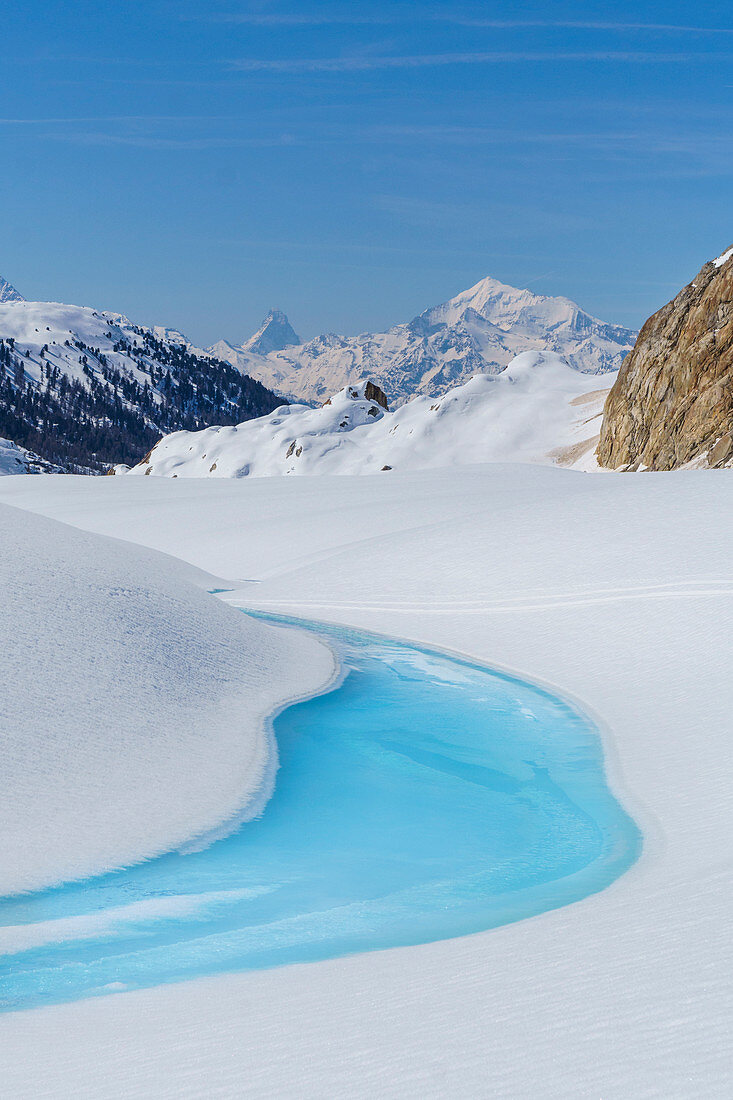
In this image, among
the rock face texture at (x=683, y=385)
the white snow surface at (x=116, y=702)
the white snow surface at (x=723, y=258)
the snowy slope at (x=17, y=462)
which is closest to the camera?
the white snow surface at (x=116, y=702)

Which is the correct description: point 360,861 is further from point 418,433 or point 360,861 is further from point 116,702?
point 418,433

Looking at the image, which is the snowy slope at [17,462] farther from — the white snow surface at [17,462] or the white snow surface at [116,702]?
the white snow surface at [116,702]

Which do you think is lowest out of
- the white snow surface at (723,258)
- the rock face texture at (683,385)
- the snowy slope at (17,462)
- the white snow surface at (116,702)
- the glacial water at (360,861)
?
the snowy slope at (17,462)

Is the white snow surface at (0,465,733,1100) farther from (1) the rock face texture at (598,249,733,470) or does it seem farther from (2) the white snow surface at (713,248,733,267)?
(2) the white snow surface at (713,248,733,267)

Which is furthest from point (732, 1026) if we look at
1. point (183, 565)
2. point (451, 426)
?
point (451, 426)

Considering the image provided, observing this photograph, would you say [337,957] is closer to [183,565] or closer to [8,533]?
[8,533]

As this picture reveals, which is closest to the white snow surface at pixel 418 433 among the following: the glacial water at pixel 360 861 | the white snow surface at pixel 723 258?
the white snow surface at pixel 723 258

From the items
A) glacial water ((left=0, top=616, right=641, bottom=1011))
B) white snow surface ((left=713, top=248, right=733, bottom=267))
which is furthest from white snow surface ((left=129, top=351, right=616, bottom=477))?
glacial water ((left=0, top=616, right=641, bottom=1011))
